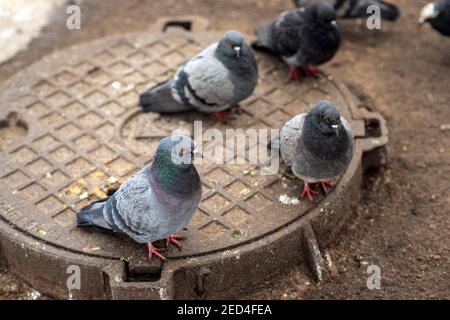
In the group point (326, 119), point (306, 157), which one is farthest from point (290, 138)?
point (326, 119)

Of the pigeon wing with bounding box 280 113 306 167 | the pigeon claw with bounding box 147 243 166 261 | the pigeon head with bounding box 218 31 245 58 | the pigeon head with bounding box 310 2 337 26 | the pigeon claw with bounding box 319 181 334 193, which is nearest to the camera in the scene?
the pigeon claw with bounding box 147 243 166 261

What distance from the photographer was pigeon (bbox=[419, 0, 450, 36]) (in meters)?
7.71

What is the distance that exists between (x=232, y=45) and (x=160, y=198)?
1.94m

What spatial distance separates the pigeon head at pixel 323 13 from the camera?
6.67 meters

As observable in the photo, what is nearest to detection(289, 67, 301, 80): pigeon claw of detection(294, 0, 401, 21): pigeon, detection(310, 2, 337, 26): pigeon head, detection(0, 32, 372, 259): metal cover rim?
detection(0, 32, 372, 259): metal cover rim

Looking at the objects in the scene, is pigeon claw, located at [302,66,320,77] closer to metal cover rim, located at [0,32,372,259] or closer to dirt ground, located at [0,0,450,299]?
metal cover rim, located at [0,32,372,259]

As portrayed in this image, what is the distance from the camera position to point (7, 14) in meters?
8.45

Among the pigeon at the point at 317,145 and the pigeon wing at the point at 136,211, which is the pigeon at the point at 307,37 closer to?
the pigeon at the point at 317,145

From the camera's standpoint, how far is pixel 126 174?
18.7 ft

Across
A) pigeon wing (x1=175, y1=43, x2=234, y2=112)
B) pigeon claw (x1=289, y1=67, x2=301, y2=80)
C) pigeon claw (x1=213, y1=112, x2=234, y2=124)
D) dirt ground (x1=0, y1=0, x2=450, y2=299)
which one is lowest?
dirt ground (x1=0, y1=0, x2=450, y2=299)

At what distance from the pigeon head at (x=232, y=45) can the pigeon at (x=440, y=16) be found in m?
2.77

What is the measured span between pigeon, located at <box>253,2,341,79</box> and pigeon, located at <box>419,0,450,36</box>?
1.60m

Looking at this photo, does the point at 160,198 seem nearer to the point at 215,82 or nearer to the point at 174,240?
the point at 174,240

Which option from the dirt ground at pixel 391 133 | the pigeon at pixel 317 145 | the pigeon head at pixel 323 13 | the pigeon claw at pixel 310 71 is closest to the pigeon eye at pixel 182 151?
the pigeon at pixel 317 145
